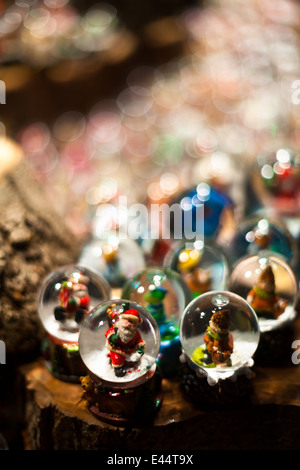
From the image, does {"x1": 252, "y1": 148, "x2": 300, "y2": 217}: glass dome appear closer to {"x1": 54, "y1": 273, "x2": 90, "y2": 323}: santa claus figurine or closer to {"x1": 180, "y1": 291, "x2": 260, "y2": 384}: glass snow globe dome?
{"x1": 180, "y1": 291, "x2": 260, "y2": 384}: glass snow globe dome

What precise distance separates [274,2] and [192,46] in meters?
0.90

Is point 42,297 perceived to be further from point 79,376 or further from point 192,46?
point 192,46

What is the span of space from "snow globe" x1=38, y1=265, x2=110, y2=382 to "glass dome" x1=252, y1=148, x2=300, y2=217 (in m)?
1.07

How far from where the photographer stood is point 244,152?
3.22 m

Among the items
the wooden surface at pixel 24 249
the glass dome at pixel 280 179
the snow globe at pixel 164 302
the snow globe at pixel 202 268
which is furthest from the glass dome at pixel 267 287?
the wooden surface at pixel 24 249

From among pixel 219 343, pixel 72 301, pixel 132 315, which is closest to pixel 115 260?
pixel 72 301

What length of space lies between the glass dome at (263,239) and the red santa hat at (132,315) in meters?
0.71

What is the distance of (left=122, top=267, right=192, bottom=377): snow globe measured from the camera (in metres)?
1.82

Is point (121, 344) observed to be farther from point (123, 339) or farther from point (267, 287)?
point (267, 287)

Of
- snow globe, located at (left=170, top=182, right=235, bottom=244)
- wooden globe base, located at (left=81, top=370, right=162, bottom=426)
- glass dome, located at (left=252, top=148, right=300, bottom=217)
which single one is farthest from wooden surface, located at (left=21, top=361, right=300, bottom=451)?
glass dome, located at (left=252, top=148, right=300, bottom=217)

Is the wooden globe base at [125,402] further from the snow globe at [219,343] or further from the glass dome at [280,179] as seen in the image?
the glass dome at [280,179]

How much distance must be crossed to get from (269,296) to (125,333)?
599 mm

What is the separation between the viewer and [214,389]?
1710mm

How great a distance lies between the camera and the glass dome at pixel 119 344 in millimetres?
1610
